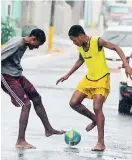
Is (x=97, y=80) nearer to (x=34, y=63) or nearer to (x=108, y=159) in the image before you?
(x=108, y=159)

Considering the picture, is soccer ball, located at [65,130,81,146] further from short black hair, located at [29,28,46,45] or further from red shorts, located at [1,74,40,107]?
short black hair, located at [29,28,46,45]

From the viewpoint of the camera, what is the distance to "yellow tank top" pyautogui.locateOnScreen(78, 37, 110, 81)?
344 inches

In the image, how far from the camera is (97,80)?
348 inches

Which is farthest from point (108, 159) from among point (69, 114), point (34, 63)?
point (34, 63)

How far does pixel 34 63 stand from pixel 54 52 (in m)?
8.78

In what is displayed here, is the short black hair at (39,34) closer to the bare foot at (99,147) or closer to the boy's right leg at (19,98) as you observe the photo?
the boy's right leg at (19,98)

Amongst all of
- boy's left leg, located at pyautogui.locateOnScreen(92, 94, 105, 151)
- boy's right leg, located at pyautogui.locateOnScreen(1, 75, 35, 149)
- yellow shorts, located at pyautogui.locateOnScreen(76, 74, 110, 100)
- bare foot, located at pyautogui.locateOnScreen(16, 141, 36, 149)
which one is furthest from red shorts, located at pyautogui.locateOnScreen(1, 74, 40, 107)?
boy's left leg, located at pyautogui.locateOnScreen(92, 94, 105, 151)

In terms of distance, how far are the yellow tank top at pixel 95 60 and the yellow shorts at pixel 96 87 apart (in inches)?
2.3

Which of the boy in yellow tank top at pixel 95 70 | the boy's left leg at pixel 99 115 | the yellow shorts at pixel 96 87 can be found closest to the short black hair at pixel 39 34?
the boy in yellow tank top at pixel 95 70

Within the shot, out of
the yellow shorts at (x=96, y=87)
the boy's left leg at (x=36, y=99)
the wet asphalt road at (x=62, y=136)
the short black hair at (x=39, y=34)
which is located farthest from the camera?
the boy's left leg at (x=36, y=99)

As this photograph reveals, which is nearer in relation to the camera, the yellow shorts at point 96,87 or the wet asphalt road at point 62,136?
the wet asphalt road at point 62,136

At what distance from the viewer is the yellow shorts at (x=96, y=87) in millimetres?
8805

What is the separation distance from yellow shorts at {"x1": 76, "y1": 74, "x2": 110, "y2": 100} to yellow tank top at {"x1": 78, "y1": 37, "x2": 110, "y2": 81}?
0.19 feet

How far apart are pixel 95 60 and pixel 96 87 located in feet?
1.11
